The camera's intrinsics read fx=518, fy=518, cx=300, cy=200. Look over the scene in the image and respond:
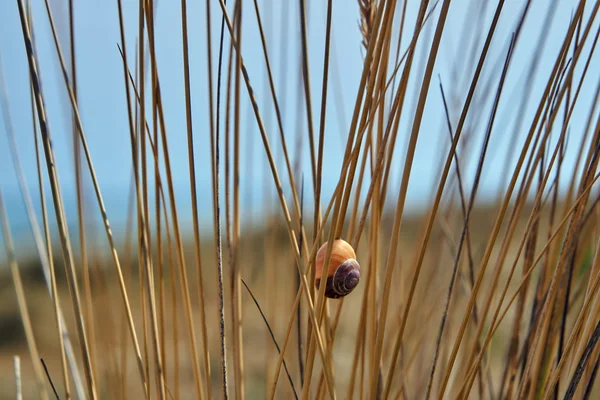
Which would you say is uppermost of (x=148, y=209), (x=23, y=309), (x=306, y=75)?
(x=306, y=75)

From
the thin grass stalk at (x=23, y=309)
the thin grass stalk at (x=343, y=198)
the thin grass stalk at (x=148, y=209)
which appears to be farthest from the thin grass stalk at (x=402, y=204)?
the thin grass stalk at (x=23, y=309)

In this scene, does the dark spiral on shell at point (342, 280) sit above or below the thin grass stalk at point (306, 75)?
below

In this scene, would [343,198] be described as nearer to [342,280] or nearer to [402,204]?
[402,204]

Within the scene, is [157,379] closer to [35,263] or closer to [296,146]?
[296,146]

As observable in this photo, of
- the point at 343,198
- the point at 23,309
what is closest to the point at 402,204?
the point at 343,198

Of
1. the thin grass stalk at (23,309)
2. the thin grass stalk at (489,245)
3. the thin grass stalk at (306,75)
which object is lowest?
the thin grass stalk at (23,309)

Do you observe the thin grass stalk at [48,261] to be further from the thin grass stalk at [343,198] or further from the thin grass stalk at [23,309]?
the thin grass stalk at [343,198]

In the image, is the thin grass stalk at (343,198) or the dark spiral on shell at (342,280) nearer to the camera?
the thin grass stalk at (343,198)

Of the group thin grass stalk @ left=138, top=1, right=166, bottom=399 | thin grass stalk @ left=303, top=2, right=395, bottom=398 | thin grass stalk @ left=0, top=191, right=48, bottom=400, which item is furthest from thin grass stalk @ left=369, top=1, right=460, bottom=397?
Result: thin grass stalk @ left=0, top=191, right=48, bottom=400

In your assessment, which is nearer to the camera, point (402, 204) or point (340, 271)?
point (402, 204)
